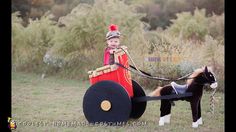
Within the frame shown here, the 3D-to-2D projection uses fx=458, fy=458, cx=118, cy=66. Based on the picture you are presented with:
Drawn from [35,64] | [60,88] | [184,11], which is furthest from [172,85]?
[35,64]

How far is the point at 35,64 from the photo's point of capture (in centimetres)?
607

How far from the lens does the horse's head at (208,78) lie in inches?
171

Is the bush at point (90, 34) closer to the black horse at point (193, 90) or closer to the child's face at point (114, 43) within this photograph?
the child's face at point (114, 43)

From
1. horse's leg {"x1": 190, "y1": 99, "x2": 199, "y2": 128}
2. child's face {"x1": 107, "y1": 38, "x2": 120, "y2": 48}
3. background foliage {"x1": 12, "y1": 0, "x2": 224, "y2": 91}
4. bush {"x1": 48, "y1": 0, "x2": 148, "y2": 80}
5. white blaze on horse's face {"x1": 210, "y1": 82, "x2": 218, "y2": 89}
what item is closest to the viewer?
white blaze on horse's face {"x1": 210, "y1": 82, "x2": 218, "y2": 89}

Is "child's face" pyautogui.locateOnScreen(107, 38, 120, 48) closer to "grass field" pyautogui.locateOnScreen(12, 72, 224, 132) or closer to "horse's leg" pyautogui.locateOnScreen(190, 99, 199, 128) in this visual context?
"grass field" pyautogui.locateOnScreen(12, 72, 224, 132)

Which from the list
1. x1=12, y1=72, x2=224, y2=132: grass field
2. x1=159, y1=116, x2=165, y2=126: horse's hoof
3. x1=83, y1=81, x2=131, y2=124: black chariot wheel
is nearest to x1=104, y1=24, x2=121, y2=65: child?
x1=83, y1=81, x2=131, y2=124: black chariot wheel

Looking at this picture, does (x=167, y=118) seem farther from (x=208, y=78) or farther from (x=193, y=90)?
(x=208, y=78)

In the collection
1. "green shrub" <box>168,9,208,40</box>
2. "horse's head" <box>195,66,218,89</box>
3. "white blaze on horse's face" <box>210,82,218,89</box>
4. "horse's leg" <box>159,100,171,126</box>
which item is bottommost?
"horse's leg" <box>159,100,171,126</box>

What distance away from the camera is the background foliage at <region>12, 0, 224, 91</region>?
4902 millimetres

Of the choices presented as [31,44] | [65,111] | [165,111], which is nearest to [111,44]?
[165,111]

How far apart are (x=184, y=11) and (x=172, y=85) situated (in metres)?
0.98

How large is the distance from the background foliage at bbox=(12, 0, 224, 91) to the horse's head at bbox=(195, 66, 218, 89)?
329mm

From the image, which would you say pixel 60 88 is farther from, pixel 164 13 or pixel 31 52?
pixel 164 13

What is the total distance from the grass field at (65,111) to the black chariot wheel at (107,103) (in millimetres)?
92
